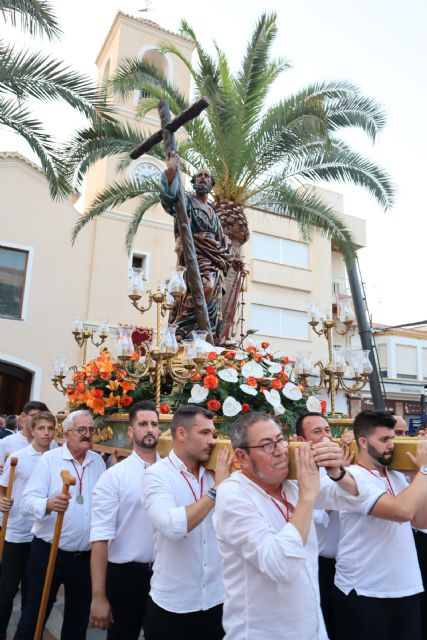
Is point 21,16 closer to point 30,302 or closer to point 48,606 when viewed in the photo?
point 48,606

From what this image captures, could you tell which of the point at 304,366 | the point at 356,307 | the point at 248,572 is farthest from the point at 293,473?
the point at 356,307

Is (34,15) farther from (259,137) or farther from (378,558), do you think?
(378,558)

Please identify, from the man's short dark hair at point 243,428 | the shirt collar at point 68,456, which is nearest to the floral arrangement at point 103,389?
the shirt collar at point 68,456

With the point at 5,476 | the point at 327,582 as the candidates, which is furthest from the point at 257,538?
the point at 5,476

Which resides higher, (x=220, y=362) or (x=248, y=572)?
(x=220, y=362)

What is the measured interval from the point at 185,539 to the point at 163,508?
230 millimetres

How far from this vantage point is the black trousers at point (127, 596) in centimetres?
305

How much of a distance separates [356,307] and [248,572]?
1129 cm

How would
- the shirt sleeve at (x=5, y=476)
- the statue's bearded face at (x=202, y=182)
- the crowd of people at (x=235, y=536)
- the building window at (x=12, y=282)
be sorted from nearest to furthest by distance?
the crowd of people at (x=235, y=536) < the shirt sleeve at (x=5, y=476) < the statue's bearded face at (x=202, y=182) < the building window at (x=12, y=282)

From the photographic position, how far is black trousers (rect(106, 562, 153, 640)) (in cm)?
305

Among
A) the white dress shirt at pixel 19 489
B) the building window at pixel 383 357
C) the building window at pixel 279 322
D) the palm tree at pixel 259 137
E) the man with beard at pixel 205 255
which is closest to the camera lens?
the white dress shirt at pixel 19 489

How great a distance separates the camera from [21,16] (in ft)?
22.0

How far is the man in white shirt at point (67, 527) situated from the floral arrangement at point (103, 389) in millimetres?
702

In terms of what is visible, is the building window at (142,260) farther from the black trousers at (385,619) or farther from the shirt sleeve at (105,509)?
the black trousers at (385,619)
